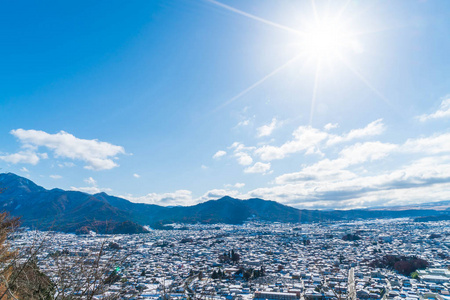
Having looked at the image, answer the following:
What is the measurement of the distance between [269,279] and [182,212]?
109 m

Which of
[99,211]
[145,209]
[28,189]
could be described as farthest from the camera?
[145,209]

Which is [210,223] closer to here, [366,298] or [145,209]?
[145,209]

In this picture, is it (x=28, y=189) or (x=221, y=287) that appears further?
(x=28, y=189)

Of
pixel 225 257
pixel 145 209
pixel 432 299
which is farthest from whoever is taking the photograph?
pixel 145 209

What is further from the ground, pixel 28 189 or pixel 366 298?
pixel 28 189

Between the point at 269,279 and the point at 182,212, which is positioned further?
the point at 182,212

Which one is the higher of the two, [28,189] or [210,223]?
[28,189]

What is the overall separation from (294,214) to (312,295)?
106m

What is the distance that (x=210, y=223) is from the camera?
9631 cm

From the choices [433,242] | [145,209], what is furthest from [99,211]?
[433,242]

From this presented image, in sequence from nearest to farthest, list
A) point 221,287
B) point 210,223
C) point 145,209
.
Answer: point 221,287 → point 210,223 → point 145,209

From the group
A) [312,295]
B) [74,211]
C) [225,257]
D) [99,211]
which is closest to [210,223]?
[99,211]

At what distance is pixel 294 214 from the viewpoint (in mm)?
113938

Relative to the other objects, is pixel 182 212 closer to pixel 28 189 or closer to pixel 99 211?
pixel 99 211
